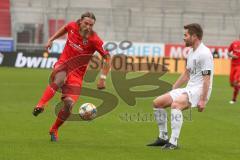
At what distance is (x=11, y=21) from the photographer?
41188 millimetres

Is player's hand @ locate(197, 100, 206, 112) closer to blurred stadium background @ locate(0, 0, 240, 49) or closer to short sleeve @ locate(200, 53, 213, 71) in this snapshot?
short sleeve @ locate(200, 53, 213, 71)

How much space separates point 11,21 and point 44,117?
88.6 feet

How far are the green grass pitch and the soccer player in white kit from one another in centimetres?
51

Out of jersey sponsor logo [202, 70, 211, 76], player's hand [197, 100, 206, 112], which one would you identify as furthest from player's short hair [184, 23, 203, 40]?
player's hand [197, 100, 206, 112]

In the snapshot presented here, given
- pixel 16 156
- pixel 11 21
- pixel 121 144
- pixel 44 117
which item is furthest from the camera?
pixel 11 21

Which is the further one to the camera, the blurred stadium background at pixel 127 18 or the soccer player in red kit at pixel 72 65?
the blurred stadium background at pixel 127 18

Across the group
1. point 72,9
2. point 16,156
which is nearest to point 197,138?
point 16,156

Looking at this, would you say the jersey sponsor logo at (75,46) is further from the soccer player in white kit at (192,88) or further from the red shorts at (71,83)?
the soccer player in white kit at (192,88)

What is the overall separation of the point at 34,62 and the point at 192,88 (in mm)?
27130

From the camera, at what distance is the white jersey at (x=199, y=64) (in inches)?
396

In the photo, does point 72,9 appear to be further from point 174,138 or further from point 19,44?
point 174,138

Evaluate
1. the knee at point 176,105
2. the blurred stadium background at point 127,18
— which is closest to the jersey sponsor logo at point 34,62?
the blurred stadium background at point 127,18

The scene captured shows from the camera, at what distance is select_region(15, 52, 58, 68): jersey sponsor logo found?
3634 cm

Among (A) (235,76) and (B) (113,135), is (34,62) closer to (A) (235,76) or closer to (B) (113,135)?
(A) (235,76)
